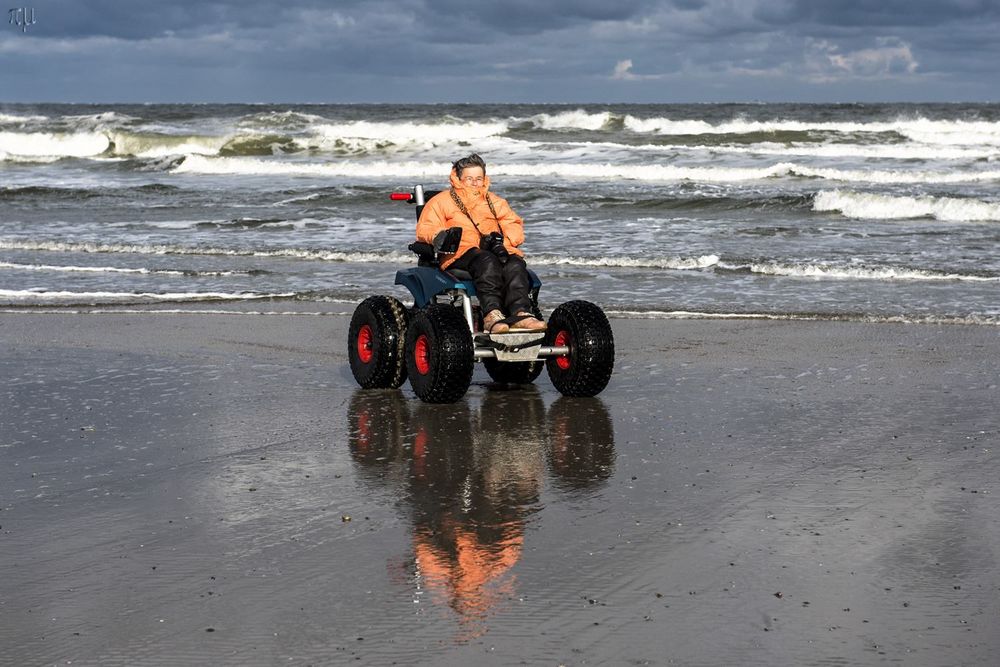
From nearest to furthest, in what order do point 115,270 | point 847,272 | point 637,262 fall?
1. point 847,272
2. point 115,270
3. point 637,262

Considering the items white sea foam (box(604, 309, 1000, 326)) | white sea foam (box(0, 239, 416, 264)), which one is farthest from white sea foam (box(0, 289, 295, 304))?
white sea foam (box(604, 309, 1000, 326))

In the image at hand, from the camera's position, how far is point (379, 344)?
8.39 meters

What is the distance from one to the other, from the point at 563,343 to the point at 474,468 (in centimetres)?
201

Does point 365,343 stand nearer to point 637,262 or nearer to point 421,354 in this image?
point 421,354

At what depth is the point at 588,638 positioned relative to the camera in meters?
4.16

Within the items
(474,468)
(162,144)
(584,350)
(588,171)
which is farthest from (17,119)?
(474,468)

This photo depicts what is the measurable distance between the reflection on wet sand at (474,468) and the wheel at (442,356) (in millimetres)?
108

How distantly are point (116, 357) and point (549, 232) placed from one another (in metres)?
11.1

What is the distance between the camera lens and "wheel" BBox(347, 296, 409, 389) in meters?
8.39

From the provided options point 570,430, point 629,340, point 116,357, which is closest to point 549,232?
point 629,340

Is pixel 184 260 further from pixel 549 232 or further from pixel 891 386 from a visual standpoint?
pixel 891 386

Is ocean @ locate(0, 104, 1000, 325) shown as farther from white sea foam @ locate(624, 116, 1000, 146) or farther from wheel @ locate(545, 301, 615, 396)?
wheel @ locate(545, 301, 615, 396)

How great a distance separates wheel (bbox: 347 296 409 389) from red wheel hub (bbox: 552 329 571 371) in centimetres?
96

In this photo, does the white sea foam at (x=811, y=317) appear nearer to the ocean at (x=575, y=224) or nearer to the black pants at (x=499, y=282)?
the ocean at (x=575, y=224)
